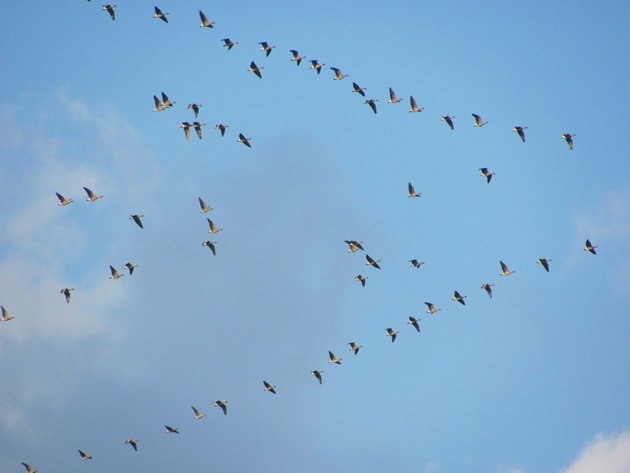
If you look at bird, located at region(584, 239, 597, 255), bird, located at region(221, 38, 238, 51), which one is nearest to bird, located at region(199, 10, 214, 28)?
bird, located at region(221, 38, 238, 51)

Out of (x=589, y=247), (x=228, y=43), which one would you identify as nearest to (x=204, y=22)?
(x=228, y=43)

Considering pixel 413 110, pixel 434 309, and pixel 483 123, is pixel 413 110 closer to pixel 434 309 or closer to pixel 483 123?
pixel 483 123

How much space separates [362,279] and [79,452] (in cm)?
3090

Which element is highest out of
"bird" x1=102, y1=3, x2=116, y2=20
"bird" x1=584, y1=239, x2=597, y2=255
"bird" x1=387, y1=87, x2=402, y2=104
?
"bird" x1=102, y1=3, x2=116, y2=20

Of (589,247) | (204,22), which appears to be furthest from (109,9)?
(589,247)

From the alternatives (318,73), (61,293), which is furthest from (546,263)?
(61,293)

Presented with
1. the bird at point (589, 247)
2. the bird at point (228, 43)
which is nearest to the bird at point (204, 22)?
the bird at point (228, 43)

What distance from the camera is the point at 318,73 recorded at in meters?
89.4

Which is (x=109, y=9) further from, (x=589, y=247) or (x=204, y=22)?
(x=589, y=247)

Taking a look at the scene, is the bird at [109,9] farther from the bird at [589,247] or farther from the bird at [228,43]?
the bird at [589,247]

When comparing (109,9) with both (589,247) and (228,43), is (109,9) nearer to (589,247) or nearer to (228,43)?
(228,43)

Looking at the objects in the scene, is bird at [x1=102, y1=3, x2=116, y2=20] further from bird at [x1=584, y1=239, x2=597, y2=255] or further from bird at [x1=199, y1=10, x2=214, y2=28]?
bird at [x1=584, y1=239, x2=597, y2=255]

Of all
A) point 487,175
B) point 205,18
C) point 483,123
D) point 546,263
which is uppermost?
point 205,18

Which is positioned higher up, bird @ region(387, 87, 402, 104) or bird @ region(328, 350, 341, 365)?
bird @ region(387, 87, 402, 104)
